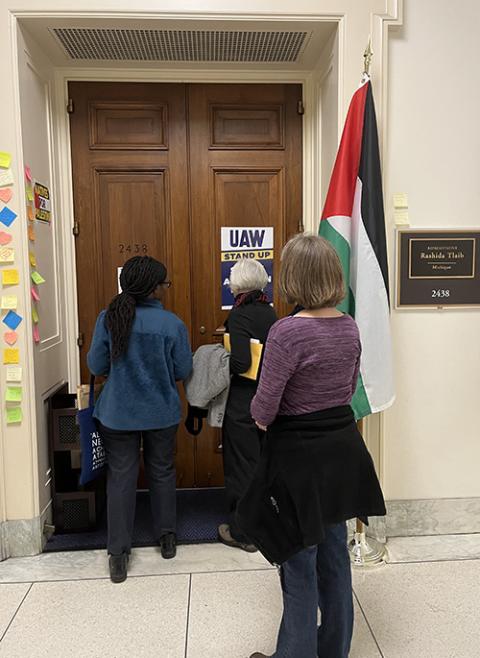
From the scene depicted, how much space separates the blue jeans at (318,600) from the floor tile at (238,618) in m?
0.28

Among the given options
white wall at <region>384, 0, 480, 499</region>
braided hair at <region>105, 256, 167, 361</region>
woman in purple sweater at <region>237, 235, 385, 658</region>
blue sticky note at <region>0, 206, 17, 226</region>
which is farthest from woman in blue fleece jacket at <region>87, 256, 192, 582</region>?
white wall at <region>384, 0, 480, 499</region>

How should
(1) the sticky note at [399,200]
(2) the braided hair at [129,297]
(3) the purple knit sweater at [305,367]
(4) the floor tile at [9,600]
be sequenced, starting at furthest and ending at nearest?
1. (1) the sticky note at [399,200]
2. (2) the braided hair at [129,297]
3. (4) the floor tile at [9,600]
4. (3) the purple knit sweater at [305,367]

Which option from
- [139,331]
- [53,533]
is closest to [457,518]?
[139,331]

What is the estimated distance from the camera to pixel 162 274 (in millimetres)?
2393

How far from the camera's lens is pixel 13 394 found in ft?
8.37

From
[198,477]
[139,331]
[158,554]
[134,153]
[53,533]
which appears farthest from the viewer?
[198,477]

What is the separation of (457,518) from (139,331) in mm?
1941

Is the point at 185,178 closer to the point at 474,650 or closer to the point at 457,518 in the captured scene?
the point at 457,518

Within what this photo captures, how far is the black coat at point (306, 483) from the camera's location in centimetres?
153

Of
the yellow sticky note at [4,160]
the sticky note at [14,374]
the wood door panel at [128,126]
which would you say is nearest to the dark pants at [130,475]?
the sticky note at [14,374]

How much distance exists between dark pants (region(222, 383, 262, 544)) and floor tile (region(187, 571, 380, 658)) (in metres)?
0.23

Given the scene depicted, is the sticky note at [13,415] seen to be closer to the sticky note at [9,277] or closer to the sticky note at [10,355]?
the sticky note at [10,355]

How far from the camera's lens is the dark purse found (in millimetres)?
2436

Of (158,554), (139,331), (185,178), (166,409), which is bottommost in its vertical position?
(158,554)
